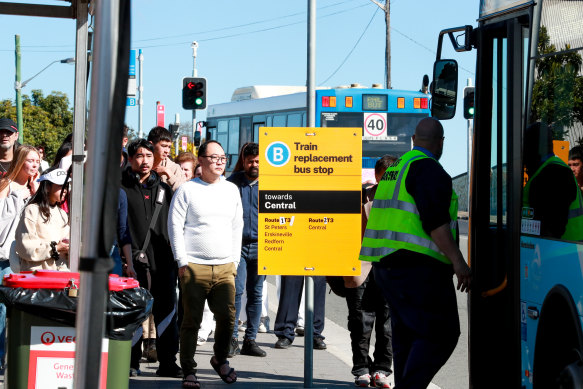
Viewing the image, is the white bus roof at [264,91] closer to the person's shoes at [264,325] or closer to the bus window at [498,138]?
the person's shoes at [264,325]

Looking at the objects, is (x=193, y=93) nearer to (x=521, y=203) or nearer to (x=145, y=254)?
(x=145, y=254)

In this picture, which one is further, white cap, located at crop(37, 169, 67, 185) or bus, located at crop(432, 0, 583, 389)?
white cap, located at crop(37, 169, 67, 185)

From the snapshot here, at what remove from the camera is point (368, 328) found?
7793 millimetres

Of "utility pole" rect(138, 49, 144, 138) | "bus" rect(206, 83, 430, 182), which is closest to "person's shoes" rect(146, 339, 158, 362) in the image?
"bus" rect(206, 83, 430, 182)

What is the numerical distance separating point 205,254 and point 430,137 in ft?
7.66

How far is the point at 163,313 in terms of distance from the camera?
25.8ft

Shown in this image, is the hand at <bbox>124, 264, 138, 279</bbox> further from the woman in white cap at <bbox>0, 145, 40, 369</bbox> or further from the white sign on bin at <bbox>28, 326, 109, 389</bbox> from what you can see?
the white sign on bin at <bbox>28, 326, 109, 389</bbox>

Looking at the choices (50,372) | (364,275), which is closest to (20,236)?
(50,372)

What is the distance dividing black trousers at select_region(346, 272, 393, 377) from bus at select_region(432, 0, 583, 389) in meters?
1.52

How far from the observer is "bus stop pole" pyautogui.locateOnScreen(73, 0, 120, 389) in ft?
7.47

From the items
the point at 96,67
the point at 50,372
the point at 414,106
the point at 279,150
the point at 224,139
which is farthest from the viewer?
the point at 224,139

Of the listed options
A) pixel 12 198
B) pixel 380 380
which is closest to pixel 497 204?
pixel 380 380

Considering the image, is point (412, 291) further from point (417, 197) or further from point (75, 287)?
point (75, 287)

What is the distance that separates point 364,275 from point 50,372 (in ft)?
11.6
